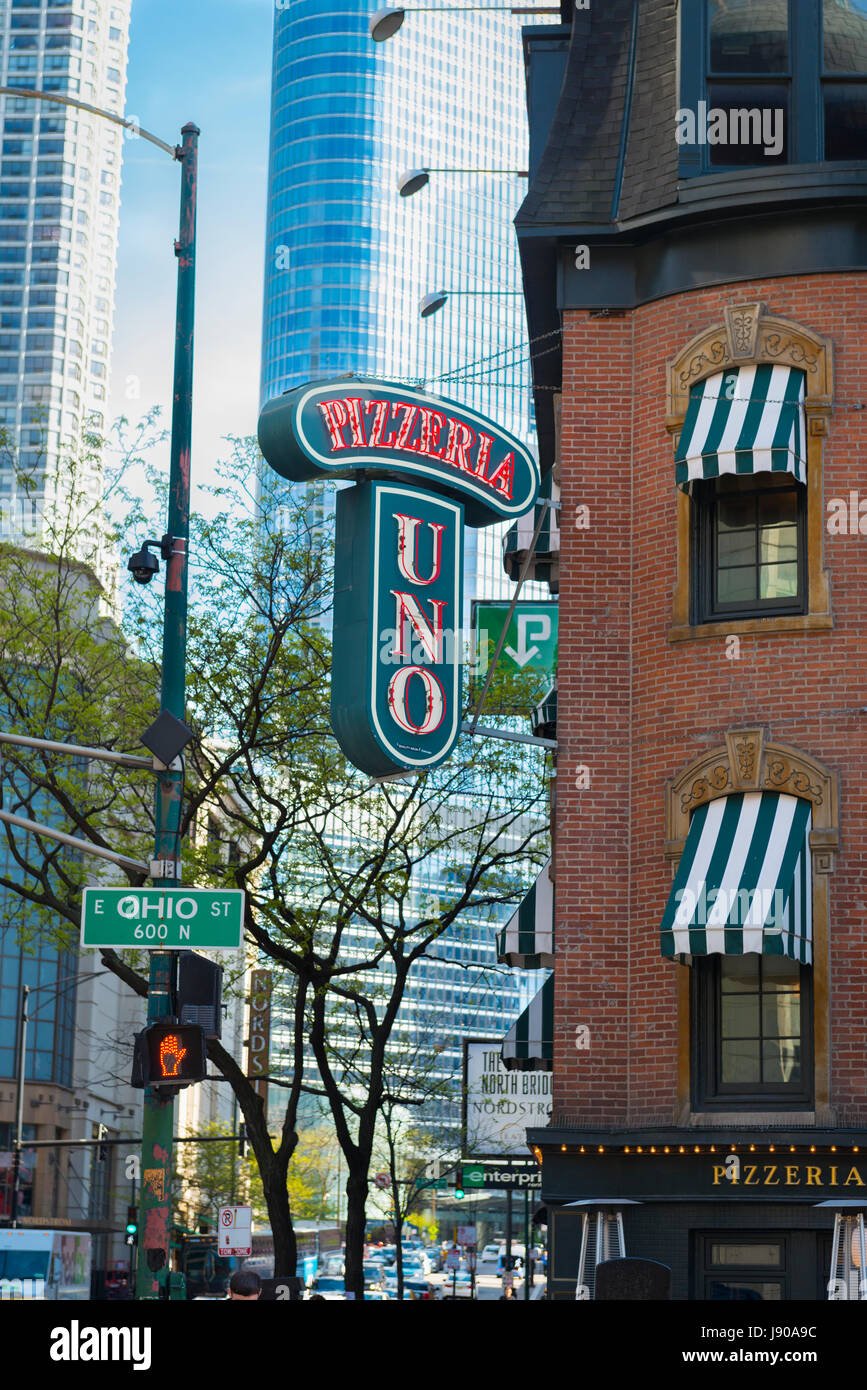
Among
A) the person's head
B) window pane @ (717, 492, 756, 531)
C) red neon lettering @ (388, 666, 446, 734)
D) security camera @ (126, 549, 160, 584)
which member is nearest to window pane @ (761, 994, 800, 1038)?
red neon lettering @ (388, 666, 446, 734)

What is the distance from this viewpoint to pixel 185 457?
690 inches

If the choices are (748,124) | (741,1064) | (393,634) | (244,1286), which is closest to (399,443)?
(393,634)

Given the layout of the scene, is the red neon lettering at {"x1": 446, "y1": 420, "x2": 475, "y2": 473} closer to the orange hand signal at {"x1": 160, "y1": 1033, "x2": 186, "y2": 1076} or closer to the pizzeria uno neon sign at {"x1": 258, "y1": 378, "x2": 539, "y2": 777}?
the pizzeria uno neon sign at {"x1": 258, "y1": 378, "x2": 539, "y2": 777}

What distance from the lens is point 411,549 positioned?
18.3 metres

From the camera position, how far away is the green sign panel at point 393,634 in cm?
1773

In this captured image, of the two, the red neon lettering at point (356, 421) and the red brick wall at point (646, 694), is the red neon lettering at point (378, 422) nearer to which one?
the red neon lettering at point (356, 421)

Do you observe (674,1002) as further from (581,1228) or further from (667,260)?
(667,260)

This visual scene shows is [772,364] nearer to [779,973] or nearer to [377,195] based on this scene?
[779,973]

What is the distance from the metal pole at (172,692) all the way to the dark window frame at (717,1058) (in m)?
5.07

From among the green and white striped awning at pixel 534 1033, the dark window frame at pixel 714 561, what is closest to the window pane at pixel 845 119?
the dark window frame at pixel 714 561

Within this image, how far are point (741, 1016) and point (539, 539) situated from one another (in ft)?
20.3

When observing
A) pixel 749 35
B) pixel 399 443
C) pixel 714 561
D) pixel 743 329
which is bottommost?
pixel 714 561
